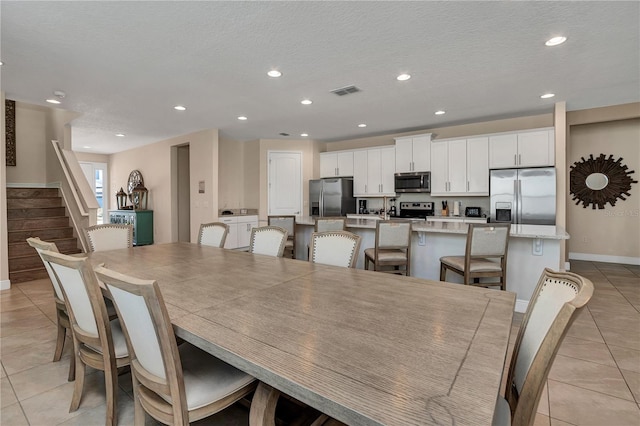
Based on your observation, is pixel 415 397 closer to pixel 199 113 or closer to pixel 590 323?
pixel 590 323

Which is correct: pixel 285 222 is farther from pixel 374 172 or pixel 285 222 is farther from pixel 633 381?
pixel 633 381

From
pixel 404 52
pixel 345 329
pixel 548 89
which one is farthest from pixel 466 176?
pixel 345 329

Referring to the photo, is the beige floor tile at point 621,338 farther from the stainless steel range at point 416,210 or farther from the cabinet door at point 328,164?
the cabinet door at point 328,164

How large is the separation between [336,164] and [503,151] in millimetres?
3128

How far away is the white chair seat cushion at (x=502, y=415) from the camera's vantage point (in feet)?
3.18

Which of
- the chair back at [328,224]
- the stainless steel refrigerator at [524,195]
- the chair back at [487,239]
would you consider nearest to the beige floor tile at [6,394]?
the chair back at [328,224]

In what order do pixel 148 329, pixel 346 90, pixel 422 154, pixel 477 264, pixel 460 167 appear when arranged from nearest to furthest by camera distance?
pixel 148 329
pixel 477 264
pixel 346 90
pixel 460 167
pixel 422 154

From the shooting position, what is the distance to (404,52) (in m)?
2.72

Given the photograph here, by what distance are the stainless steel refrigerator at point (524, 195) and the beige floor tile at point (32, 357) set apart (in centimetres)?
531

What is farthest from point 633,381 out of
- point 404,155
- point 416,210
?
point 404,155

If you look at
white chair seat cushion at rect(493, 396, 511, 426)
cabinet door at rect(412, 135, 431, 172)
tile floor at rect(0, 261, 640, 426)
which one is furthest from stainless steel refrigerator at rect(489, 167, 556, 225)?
white chair seat cushion at rect(493, 396, 511, 426)

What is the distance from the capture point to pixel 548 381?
196 centimetres

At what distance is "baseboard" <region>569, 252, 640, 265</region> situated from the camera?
5141mm

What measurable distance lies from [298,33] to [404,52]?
981 millimetres
